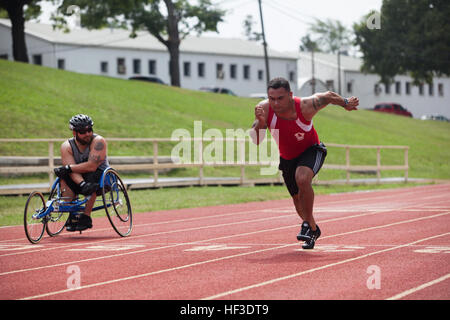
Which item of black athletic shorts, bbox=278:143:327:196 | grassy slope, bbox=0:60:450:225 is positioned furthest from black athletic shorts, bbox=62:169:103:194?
grassy slope, bbox=0:60:450:225

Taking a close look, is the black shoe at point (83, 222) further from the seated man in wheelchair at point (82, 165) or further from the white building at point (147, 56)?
the white building at point (147, 56)

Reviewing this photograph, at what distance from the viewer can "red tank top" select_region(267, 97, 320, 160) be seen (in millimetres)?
9578

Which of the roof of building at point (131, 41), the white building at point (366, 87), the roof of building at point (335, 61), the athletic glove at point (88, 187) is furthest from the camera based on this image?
the roof of building at point (335, 61)

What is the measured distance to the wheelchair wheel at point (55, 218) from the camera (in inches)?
461

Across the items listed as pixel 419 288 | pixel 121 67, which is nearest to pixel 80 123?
pixel 419 288

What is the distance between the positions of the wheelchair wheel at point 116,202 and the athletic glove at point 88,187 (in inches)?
4.4

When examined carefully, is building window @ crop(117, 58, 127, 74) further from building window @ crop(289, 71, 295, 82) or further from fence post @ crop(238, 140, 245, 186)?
fence post @ crop(238, 140, 245, 186)

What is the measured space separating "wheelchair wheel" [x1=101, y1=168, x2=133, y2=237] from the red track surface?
0.67 ft

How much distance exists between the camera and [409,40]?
70.2 meters

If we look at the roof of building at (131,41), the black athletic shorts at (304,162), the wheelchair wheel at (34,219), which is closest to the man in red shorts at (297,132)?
the black athletic shorts at (304,162)

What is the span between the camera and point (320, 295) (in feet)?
22.4

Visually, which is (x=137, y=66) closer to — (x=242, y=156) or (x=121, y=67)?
(x=121, y=67)

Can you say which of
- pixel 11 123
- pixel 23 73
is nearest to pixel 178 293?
pixel 11 123
